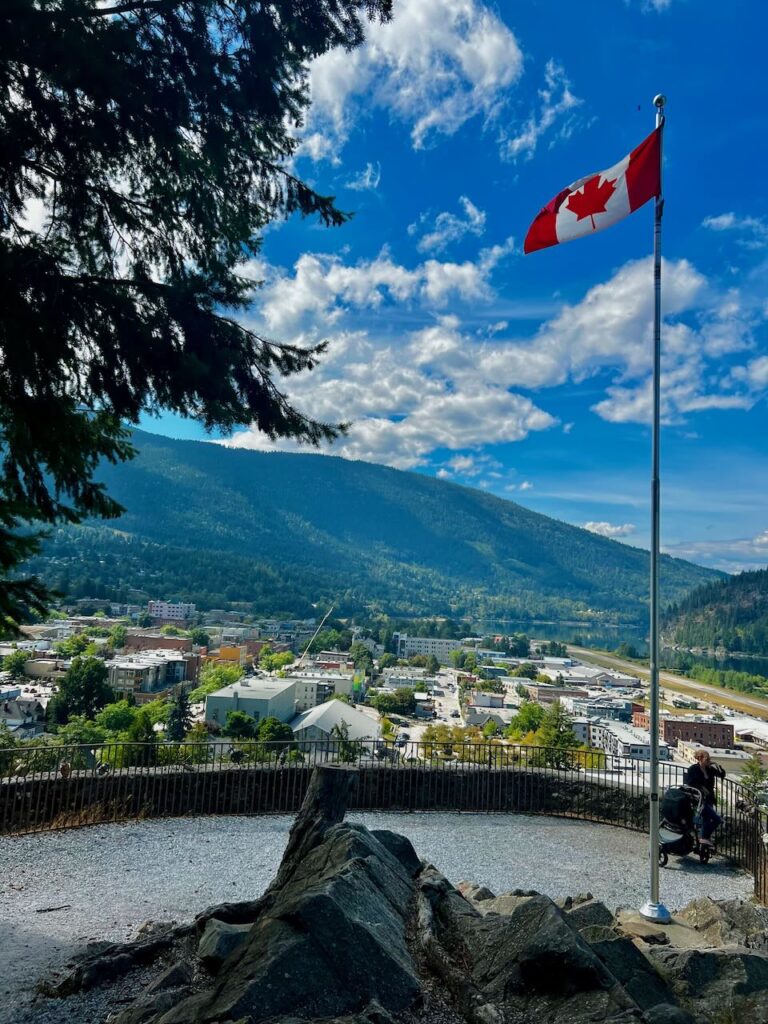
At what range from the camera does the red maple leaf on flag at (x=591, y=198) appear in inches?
303

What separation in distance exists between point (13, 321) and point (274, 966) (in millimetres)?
3495

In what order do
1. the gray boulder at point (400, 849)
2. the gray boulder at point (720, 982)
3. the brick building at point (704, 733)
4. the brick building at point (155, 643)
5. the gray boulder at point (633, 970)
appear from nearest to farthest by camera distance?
the gray boulder at point (720, 982)
the gray boulder at point (633, 970)
the gray boulder at point (400, 849)
the brick building at point (704, 733)
the brick building at point (155, 643)

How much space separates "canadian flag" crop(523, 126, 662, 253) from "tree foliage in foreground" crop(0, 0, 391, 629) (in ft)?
12.9

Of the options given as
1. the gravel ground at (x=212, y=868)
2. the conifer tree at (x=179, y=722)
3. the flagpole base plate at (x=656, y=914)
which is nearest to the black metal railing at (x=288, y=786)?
the gravel ground at (x=212, y=868)

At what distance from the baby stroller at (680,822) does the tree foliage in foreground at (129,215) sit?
7.54m

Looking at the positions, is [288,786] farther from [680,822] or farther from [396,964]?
[396,964]

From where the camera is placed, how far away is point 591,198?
785 cm

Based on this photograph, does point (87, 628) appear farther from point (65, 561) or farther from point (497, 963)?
point (497, 963)

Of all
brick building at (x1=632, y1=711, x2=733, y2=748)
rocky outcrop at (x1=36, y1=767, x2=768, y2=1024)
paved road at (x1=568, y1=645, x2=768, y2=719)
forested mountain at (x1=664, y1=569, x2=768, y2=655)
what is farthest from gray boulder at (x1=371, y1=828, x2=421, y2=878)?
forested mountain at (x1=664, y1=569, x2=768, y2=655)

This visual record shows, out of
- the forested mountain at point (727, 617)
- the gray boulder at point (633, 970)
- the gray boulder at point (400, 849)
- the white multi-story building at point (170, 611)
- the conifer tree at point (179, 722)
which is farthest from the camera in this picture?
the forested mountain at point (727, 617)

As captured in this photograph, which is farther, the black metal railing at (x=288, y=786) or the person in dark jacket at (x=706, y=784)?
the black metal railing at (x=288, y=786)

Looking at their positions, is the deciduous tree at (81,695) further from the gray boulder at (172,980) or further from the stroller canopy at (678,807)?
the gray boulder at (172,980)

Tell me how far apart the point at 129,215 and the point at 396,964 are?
478 centimetres

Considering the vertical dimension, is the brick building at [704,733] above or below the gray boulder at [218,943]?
below
